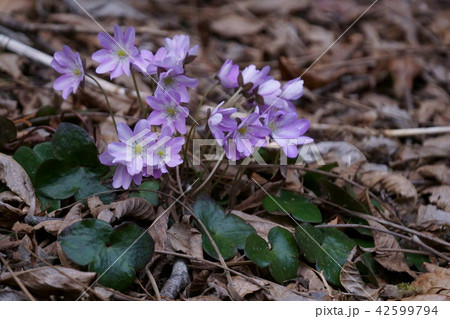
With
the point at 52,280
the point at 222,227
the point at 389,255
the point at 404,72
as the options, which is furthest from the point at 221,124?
the point at 404,72

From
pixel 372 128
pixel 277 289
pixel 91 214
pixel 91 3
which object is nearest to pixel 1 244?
pixel 91 214

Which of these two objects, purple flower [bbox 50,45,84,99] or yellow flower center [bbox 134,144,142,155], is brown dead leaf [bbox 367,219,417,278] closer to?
yellow flower center [bbox 134,144,142,155]

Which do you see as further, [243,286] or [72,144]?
[72,144]

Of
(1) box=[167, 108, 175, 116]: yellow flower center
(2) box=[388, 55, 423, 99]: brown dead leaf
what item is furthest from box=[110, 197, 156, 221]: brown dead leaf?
(2) box=[388, 55, 423, 99]: brown dead leaf

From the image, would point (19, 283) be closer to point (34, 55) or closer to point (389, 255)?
point (389, 255)

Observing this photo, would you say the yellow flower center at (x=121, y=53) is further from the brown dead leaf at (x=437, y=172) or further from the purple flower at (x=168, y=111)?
the brown dead leaf at (x=437, y=172)

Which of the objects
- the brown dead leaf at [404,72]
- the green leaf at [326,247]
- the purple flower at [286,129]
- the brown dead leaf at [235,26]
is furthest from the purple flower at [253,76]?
the brown dead leaf at [235,26]
